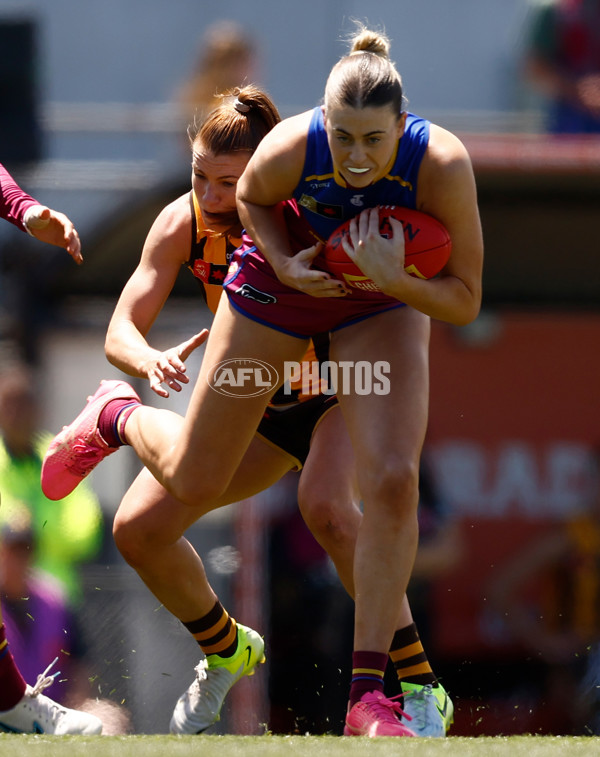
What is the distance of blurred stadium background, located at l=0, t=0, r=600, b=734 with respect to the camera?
5109 millimetres

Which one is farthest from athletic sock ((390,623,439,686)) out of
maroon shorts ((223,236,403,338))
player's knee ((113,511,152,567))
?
maroon shorts ((223,236,403,338))

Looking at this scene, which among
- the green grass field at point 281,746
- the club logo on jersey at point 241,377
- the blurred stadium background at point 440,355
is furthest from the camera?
the blurred stadium background at point 440,355

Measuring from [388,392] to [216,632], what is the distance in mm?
911

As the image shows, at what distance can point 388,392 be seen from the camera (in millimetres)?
2705

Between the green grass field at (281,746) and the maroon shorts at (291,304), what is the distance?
89cm

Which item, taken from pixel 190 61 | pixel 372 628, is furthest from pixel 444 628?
pixel 190 61

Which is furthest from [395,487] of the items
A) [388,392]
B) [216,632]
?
[216,632]

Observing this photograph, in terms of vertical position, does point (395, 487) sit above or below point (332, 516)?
above

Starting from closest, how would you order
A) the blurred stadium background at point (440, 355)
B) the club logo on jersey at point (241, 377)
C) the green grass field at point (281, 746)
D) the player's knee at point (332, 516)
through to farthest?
1. the green grass field at point (281, 746)
2. the club logo on jersey at point (241, 377)
3. the player's knee at point (332, 516)
4. the blurred stadium background at point (440, 355)

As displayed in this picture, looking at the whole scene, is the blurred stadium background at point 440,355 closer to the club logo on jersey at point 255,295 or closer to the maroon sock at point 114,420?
the maroon sock at point 114,420

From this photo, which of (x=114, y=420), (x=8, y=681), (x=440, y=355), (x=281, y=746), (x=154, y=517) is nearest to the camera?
(x=281, y=746)

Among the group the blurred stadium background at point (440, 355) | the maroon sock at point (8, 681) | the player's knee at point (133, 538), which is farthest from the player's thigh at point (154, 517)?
the blurred stadium background at point (440, 355)

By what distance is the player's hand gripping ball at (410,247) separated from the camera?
101 inches

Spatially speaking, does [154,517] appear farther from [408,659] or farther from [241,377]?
[408,659]
